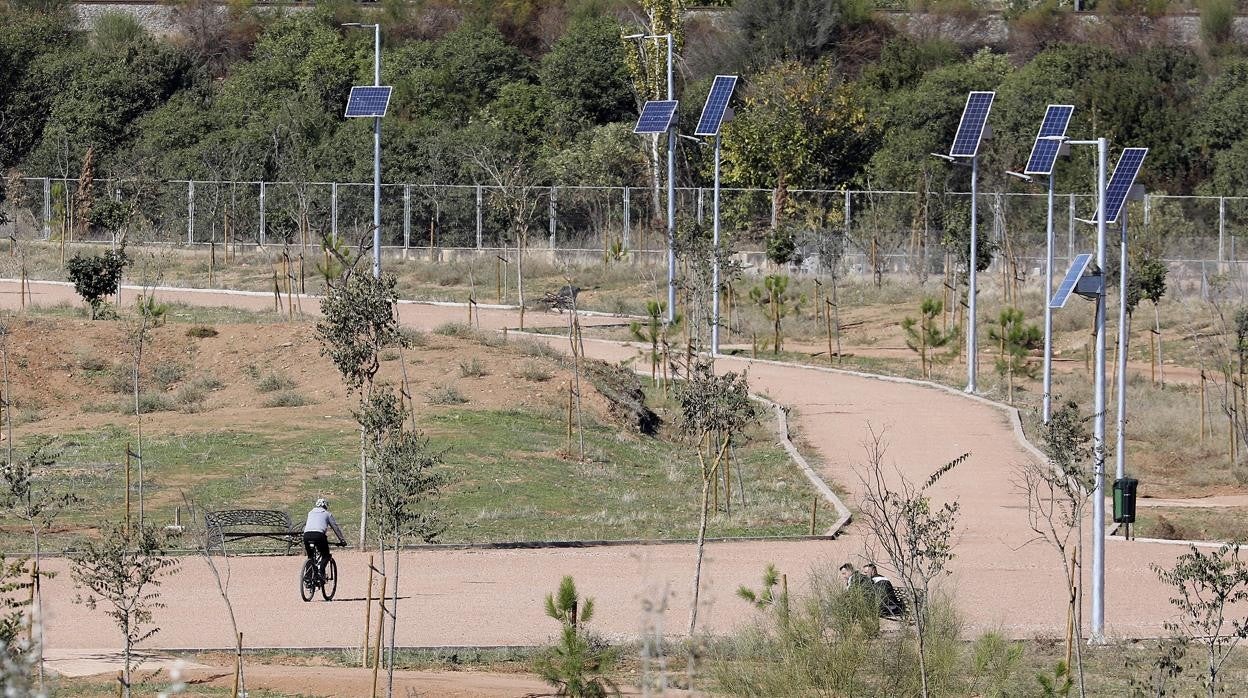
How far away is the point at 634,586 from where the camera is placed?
20.0m

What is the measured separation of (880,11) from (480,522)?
5322cm

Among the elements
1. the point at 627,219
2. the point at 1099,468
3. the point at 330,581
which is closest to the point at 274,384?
the point at 330,581

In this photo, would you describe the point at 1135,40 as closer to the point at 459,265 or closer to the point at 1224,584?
the point at 459,265

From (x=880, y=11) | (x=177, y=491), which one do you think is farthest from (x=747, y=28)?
(x=177, y=491)

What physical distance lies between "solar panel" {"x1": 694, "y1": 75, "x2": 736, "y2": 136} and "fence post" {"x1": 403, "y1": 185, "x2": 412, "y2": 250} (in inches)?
674

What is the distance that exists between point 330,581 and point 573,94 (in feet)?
152

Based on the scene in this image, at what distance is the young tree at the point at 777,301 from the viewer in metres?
40.5

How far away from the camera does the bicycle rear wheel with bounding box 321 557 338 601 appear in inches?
750

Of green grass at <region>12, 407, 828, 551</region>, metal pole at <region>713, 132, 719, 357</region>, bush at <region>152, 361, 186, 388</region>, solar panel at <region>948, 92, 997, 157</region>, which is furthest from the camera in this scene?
solar panel at <region>948, 92, 997, 157</region>

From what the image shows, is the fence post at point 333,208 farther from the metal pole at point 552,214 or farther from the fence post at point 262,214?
the metal pole at point 552,214

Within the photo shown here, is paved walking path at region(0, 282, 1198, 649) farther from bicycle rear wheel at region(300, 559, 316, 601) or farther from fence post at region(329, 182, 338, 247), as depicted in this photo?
fence post at region(329, 182, 338, 247)

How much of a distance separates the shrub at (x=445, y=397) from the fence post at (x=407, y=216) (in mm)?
22384

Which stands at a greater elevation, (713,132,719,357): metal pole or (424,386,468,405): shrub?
(713,132,719,357): metal pole

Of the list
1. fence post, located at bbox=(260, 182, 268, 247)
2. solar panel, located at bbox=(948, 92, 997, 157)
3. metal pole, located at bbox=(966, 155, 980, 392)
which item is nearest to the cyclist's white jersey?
metal pole, located at bbox=(966, 155, 980, 392)
